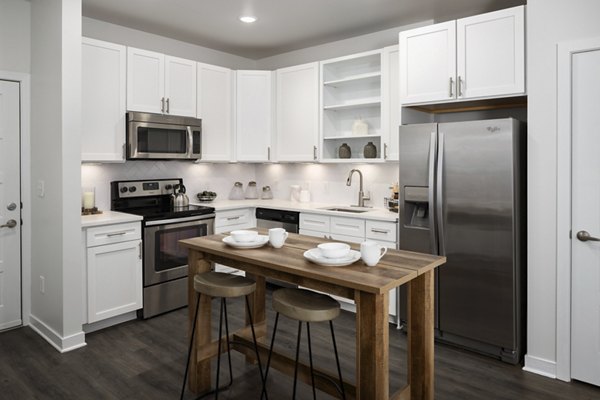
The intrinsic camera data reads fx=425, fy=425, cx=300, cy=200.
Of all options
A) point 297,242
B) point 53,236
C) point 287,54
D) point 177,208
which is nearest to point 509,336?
point 297,242

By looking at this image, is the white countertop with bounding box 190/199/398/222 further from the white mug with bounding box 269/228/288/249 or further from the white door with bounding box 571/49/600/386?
the white mug with bounding box 269/228/288/249

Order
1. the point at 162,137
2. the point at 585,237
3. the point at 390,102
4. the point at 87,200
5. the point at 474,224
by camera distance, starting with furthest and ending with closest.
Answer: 1. the point at 162,137
2. the point at 390,102
3. the point at 87,200
4. the point at 474,224
5. the point at 585,237

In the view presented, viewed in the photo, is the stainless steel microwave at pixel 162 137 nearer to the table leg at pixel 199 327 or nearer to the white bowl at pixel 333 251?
the table leg at pixel 199 327

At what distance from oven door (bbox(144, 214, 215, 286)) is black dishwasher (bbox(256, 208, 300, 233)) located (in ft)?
2.40

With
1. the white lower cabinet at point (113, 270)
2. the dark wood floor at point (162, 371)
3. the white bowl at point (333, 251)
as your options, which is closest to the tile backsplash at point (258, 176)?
the white lower cabinet at point (113, 270)

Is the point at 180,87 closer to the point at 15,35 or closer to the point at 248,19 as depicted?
the point at 248,19

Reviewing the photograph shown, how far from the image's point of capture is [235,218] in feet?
15.1

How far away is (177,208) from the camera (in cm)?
→ 433

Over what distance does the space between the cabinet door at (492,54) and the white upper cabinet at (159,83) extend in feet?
8.60

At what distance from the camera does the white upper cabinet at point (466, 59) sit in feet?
9.78

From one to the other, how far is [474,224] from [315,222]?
159 cm

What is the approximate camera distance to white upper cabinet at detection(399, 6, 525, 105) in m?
2.98

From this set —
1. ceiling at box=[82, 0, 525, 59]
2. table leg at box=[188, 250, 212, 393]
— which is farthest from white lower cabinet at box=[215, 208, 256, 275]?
→ ceiling at box=[82, 0, 525, 59]

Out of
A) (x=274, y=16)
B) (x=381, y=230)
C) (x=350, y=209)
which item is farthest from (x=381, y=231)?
(x=274, y=16)
